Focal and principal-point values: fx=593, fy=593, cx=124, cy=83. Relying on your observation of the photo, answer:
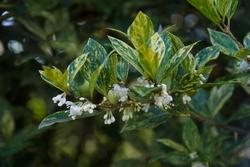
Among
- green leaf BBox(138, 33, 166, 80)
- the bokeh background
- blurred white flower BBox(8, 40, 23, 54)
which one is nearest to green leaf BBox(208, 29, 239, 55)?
green leaf BBox(138, 33, 166, 80)

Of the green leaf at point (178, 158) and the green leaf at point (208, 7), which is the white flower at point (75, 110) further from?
the green leaf at point (178, 158)

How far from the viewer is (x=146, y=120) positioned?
1002 millimetres

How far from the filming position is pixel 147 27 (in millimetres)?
802

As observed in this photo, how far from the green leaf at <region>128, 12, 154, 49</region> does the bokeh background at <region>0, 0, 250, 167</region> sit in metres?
0.54

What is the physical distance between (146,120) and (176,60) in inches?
9.3

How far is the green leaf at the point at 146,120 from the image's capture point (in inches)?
38.8

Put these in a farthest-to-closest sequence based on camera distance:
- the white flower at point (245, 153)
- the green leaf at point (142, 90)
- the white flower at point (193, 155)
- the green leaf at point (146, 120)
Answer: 1. the white flower at point (245, 153)
2. the white flower at point (193, 155)
3. the green leaf at point (146, 120)
4. the green leaf at point (142, 90)

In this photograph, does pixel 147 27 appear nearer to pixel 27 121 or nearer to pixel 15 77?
pixel 15 77

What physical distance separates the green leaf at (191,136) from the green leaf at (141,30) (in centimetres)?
42

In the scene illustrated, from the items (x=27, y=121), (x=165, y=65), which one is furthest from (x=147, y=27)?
(x=27, y=121)

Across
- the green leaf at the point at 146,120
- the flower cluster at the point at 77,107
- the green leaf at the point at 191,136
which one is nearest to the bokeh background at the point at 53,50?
the green leaf at the point at 191,136

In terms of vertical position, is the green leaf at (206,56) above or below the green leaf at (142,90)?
below

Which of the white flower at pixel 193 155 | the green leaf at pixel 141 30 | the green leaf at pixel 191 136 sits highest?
the green leaf at pixel 141 30

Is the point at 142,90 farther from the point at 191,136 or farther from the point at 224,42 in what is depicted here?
the point at 191,136
